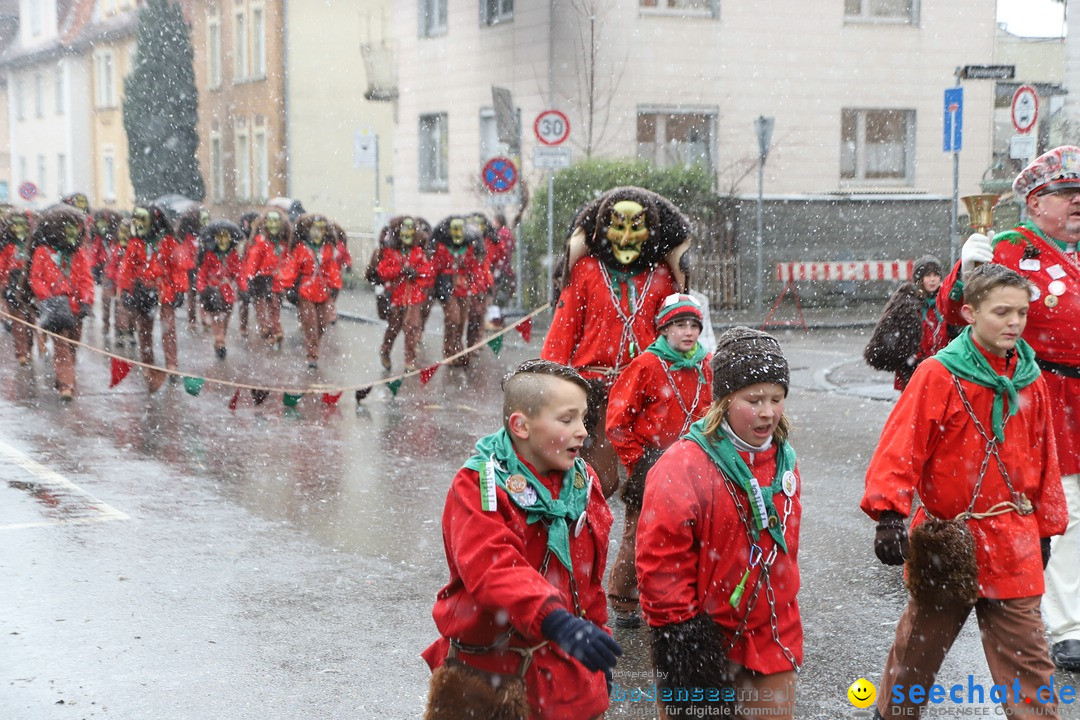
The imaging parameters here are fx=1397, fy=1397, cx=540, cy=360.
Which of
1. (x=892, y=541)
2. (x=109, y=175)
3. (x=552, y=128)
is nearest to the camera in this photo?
(x=892, y=541)

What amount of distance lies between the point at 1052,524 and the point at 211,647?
327 cm

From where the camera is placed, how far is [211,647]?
5.66 meters

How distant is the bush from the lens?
22.6m

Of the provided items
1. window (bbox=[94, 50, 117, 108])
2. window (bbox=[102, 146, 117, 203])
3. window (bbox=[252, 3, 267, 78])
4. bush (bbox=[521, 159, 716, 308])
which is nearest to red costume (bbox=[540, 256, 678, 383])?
bush (bbox=[521, 159, 716, 308])

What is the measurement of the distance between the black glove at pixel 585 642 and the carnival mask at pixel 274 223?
52.8 ft

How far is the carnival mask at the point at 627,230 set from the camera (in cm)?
646

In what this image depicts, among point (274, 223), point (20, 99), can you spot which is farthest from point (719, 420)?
point (20, 99)

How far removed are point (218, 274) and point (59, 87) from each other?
39.7m

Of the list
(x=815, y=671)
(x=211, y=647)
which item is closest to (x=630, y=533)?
(x=815, y=671)

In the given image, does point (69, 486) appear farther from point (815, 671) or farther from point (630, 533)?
point (815, 671)

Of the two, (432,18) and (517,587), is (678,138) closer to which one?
(432,18)

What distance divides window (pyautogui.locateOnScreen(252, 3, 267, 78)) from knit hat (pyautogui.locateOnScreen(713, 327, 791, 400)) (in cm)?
3645

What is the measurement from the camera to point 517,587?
127 inches

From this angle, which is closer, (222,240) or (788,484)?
(788,484)
